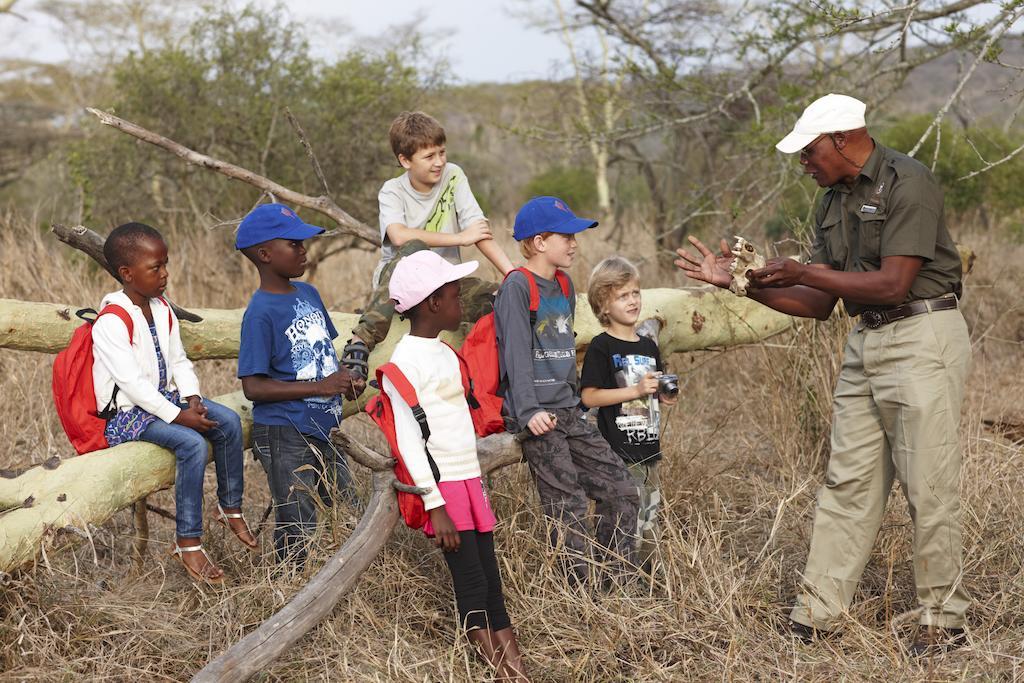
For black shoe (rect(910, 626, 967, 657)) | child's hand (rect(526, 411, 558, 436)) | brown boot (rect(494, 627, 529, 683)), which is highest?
child's hand (rect(526, 411, 558, 436))

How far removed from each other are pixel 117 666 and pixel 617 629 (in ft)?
5.53

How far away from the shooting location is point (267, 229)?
3.98 metres

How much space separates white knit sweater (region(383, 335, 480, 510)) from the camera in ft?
10.6

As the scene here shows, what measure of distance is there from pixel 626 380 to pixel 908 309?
104 cm

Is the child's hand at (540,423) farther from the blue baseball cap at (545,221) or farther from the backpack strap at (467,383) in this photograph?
the blue baseball cap at (545,221)

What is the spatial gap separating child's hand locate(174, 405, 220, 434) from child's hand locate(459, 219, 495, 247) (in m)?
1.21

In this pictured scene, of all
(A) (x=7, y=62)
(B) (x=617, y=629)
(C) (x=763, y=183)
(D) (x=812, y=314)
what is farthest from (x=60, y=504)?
(A) (x=7, y=62)

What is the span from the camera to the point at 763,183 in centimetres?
745

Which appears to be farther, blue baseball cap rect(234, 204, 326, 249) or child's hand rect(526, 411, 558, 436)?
blue baseball cap rect(234, 204, 326, 249)

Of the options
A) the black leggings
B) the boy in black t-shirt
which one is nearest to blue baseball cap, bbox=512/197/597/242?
the boy in black t-shirt

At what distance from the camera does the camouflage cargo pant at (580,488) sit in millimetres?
3656

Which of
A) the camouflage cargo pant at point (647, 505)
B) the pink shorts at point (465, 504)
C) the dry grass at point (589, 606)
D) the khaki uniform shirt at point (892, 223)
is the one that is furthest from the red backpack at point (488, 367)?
the khaki uniform shirt at point (892, 223)

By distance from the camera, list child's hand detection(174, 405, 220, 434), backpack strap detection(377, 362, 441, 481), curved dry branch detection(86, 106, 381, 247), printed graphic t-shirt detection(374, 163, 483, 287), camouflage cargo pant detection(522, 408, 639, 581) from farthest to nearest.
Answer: curved dry branch detection(86, 106, 381, 247)
printed graphic t-shirt detection(374, 163, 483, 287)
child's hand detection(174, 405, 220, 434)
camouflage cargo pant detection(522, 408, 639, 581)
backpack strap detection(377, 362, 441, 481)

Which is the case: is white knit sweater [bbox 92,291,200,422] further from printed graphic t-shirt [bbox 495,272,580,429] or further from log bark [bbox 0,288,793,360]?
printed graphic t-shirt [bbox 495,272,580,429]
